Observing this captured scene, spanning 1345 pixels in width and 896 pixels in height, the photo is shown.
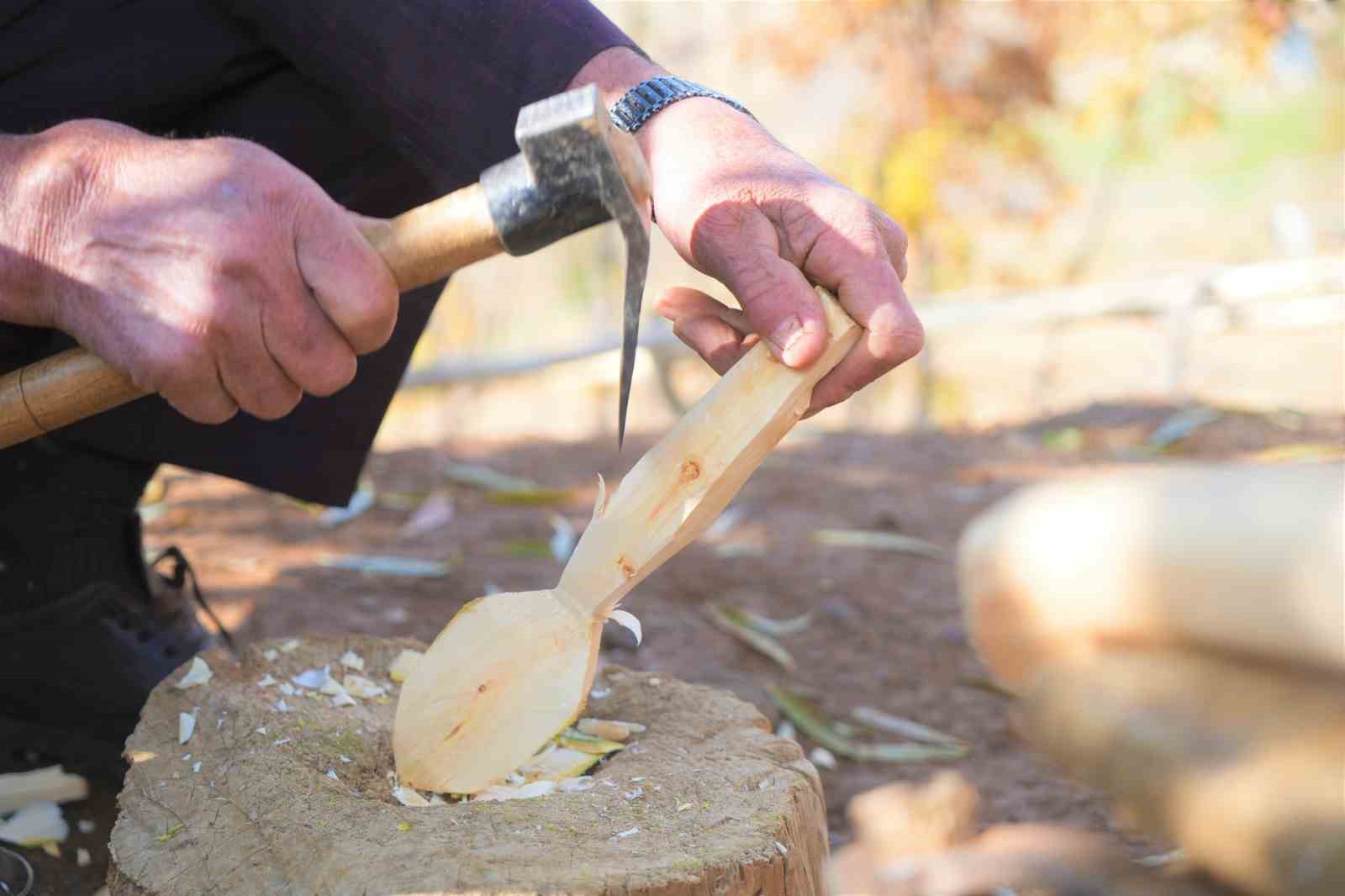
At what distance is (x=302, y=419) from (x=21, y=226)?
0.69 m

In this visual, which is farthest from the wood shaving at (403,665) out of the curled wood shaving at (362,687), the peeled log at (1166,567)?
the peeled log at (1166,567)

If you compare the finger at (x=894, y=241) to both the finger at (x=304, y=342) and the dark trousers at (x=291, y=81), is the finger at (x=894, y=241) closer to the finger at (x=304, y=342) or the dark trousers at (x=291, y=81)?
the dark trousers at (x=291, y=81)

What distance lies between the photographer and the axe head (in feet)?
3.91

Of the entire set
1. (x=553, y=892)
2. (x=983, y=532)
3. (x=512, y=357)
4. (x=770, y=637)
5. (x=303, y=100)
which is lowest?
(x=512, y=357)

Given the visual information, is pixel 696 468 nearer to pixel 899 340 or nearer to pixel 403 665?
pixel 899 340

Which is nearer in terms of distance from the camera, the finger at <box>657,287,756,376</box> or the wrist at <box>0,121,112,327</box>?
the wrist at <box>0,121,112,327</box>

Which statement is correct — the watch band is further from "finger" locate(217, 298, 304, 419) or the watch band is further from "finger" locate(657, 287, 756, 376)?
"finger" locate(217, 298, 304, 419)

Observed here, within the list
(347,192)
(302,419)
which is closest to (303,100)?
(347,192)

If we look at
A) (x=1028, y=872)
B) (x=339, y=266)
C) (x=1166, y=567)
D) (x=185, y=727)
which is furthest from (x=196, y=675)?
(x=1166, y=567)

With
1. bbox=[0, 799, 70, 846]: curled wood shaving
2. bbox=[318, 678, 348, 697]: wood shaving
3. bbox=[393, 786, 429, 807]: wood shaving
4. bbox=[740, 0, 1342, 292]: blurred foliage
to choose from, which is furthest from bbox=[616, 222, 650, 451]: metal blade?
bbox=[740, 0, 1342, 292]: blurred foliage

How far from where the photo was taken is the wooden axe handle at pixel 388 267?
1.28 m

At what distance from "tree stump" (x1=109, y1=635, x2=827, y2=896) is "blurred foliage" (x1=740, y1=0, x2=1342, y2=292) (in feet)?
16.9

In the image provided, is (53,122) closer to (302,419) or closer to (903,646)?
(302,419)

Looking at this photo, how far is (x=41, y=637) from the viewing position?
1.78 metres
